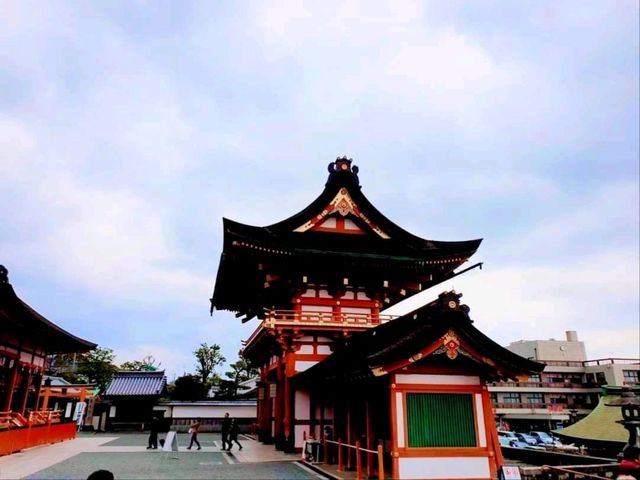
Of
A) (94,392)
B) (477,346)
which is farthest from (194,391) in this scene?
(477,346)

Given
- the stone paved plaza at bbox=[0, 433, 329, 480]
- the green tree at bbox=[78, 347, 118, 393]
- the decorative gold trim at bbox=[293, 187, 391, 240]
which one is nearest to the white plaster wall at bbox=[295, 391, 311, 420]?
the stone paved plaza at bbox=[0, 433, 329, 480]

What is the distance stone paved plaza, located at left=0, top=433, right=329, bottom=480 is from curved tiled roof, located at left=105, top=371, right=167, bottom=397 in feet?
47.3

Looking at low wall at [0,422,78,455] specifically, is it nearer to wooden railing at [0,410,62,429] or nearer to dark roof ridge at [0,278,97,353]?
wooden railing at [0,410,62,429]

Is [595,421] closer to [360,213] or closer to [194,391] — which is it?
[360,213]

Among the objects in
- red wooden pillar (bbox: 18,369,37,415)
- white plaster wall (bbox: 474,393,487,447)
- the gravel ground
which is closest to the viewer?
white plaster wall (bbox: 474,393,487,447)

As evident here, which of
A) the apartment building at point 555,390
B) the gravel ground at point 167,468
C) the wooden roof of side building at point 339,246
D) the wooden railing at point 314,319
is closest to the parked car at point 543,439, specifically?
the apartment building at point 555,390

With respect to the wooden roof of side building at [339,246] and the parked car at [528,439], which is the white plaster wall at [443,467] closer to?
the wooden roof of side building at [339,246]

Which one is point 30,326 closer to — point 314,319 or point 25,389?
point 25,389

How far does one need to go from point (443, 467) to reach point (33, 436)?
17.8 metres

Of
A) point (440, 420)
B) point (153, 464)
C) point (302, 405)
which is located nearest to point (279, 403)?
point (302, 405)

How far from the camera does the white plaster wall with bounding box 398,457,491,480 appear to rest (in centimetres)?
1134

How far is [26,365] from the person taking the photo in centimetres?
2348

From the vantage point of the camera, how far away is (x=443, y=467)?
1153 centimetres

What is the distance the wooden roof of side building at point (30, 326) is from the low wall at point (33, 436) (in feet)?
13.1
